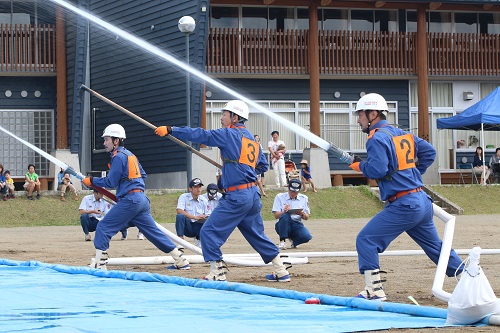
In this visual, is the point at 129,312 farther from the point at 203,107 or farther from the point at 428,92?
the point at 428,92

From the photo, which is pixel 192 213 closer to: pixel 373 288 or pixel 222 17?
pixel 373 288

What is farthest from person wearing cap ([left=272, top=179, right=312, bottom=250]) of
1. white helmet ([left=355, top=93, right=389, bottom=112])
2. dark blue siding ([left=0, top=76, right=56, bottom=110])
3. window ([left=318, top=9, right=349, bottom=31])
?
window ([left=318, top=9, right=349, bottom=31])

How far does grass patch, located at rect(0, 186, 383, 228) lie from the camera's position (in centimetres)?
2650

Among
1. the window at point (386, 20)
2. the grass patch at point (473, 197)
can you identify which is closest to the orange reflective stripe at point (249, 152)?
the grass patch at point (473, 197)

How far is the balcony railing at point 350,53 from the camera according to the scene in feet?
107

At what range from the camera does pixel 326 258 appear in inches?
601

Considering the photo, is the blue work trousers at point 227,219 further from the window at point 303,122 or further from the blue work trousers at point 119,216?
the window at point 303,122

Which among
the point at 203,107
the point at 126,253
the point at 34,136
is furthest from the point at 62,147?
the point at 126,253

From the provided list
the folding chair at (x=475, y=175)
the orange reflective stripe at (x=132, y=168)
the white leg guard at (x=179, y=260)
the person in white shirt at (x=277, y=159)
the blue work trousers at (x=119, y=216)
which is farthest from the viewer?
the folding chair at (x=475, y=175)

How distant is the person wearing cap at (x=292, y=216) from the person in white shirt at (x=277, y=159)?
11.4 meters

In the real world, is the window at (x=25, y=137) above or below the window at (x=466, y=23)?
below

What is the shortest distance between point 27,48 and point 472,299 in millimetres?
26482

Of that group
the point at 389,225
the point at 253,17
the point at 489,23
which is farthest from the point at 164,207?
the point at 389,225

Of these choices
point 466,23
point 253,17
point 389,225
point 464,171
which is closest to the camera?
point 389,225
